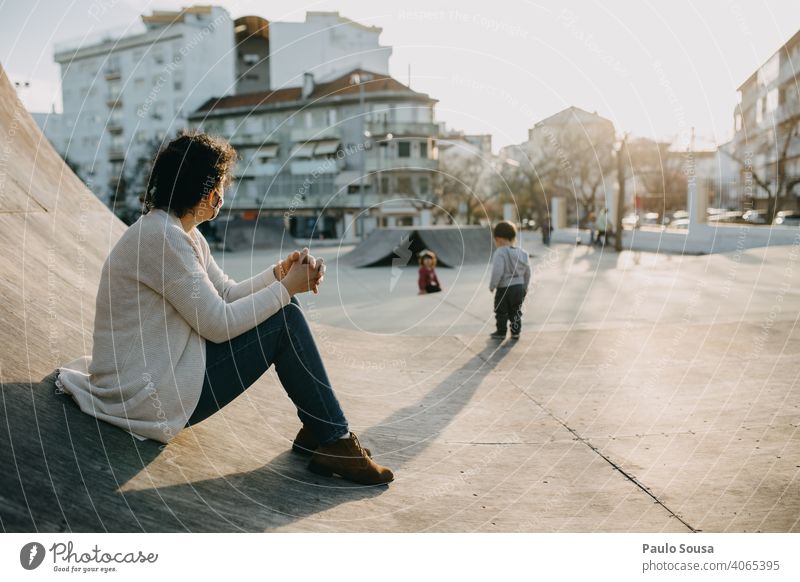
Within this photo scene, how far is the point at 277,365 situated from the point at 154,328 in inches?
19.9

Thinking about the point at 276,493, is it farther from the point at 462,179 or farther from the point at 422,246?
the point at 462,179

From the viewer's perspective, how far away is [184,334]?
2.85 m

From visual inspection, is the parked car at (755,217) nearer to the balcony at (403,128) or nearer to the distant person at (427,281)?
the balcony at (403,128)

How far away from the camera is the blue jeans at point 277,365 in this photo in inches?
117

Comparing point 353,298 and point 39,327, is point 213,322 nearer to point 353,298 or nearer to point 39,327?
point 39,327

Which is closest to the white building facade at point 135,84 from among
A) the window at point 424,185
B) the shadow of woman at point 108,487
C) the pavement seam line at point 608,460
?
the window at point 424,185

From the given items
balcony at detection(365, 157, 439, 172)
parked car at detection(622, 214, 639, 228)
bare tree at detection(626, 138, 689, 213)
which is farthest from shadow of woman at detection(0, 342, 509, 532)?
balcony at detection(365, 157, 439, 172)

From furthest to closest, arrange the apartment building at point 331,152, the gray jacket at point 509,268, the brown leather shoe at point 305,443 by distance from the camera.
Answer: the apartment building at point 331,152 < the gray jacket at point 509,268 < the brown leather shoe at point 305,443

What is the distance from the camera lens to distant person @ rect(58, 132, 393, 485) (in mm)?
2783

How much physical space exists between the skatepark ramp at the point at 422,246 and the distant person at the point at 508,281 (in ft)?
33.6

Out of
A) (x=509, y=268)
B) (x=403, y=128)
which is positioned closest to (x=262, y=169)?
(x=403, y=128)

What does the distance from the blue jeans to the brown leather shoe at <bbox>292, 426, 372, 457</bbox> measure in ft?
0.94

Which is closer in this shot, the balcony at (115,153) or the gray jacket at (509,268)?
the gray jacket at (509,268)

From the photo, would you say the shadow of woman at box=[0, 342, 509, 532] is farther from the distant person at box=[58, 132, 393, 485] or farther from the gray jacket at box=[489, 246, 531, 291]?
the gray jacket at box=[489, 246, 531, 291]
